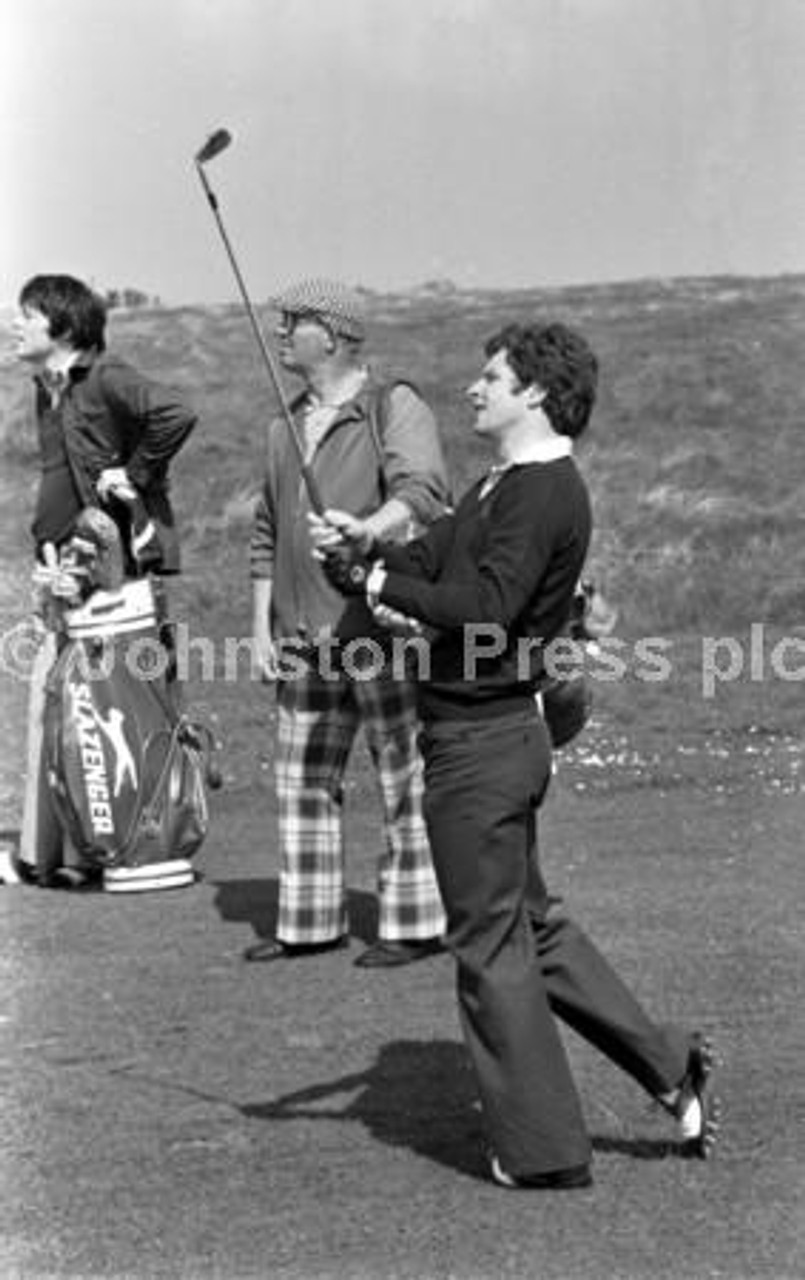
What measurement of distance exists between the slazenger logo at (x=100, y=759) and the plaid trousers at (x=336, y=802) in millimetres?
1095

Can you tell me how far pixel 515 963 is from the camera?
16.2ft

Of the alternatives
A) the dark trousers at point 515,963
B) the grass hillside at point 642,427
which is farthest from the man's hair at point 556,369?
the grass hillside at point 642,427

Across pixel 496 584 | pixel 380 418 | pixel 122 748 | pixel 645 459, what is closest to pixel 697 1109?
pixel 496 584

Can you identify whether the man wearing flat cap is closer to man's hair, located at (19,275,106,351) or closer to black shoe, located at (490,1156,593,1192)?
man's hair, located at (19,275,106,351)

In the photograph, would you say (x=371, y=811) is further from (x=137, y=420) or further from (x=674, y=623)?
(x=674, y=623)

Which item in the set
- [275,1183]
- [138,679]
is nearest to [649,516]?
[138,679]

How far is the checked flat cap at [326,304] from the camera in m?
7.11

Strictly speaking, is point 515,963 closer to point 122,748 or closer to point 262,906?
point 262,906

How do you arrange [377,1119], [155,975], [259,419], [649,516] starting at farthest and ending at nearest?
[259,419] → [649,516] → [155,975] → [377,1119]

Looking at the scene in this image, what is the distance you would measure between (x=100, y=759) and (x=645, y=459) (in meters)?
15.9

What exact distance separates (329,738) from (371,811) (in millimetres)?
3151

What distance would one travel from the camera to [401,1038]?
246 inches

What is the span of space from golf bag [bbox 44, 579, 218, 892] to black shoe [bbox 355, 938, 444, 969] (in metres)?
1.35

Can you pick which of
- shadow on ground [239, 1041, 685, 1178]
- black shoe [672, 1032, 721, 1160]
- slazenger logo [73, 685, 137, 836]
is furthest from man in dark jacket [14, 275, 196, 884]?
black shoe [672, 1032, 721, 1160]
